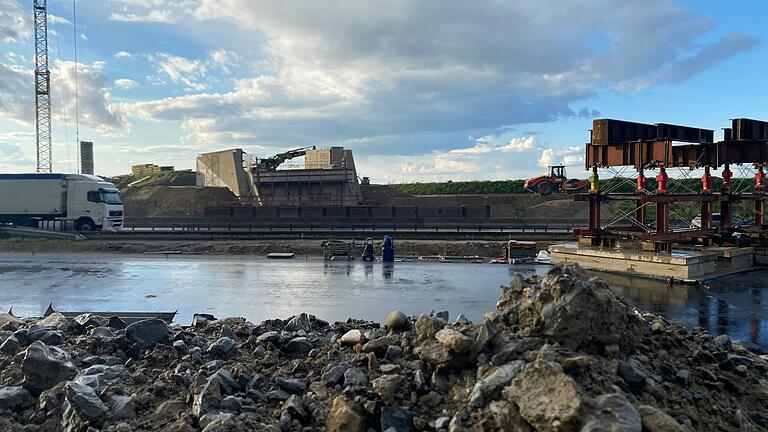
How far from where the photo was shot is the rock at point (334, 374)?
6180 mm

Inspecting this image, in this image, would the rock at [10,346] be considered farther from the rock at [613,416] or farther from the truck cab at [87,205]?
the truck cab at [87,205]

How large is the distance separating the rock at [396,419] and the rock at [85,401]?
2983 millimetres

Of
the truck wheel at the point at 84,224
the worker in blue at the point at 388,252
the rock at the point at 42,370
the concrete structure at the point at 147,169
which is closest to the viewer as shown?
the rock at the point at 42,370

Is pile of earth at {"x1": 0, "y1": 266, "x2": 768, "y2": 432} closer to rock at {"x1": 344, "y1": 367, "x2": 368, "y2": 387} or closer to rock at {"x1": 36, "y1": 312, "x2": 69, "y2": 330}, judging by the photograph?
rock at {"x1": 344, "y1": 367, "x2": 368, "y2": 387}

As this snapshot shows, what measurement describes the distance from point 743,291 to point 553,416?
15.6 meters

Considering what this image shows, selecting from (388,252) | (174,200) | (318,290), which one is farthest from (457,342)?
(174,200)

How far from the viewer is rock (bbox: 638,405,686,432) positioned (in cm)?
452

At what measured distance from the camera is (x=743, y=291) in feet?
54.5

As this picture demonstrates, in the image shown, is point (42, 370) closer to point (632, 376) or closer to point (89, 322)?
point (89, 322)

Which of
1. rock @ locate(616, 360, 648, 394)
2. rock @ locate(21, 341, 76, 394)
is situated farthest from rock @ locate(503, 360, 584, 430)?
rock @ locate(21, 341, 76, 394)

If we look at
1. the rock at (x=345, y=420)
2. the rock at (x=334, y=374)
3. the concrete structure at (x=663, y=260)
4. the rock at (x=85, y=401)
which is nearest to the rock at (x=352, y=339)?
the rock at (x=334, y=374)

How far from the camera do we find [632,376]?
5.34 meters

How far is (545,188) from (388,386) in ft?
167

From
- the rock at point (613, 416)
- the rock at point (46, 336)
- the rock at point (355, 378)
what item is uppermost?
the rock at point (613, 416)
